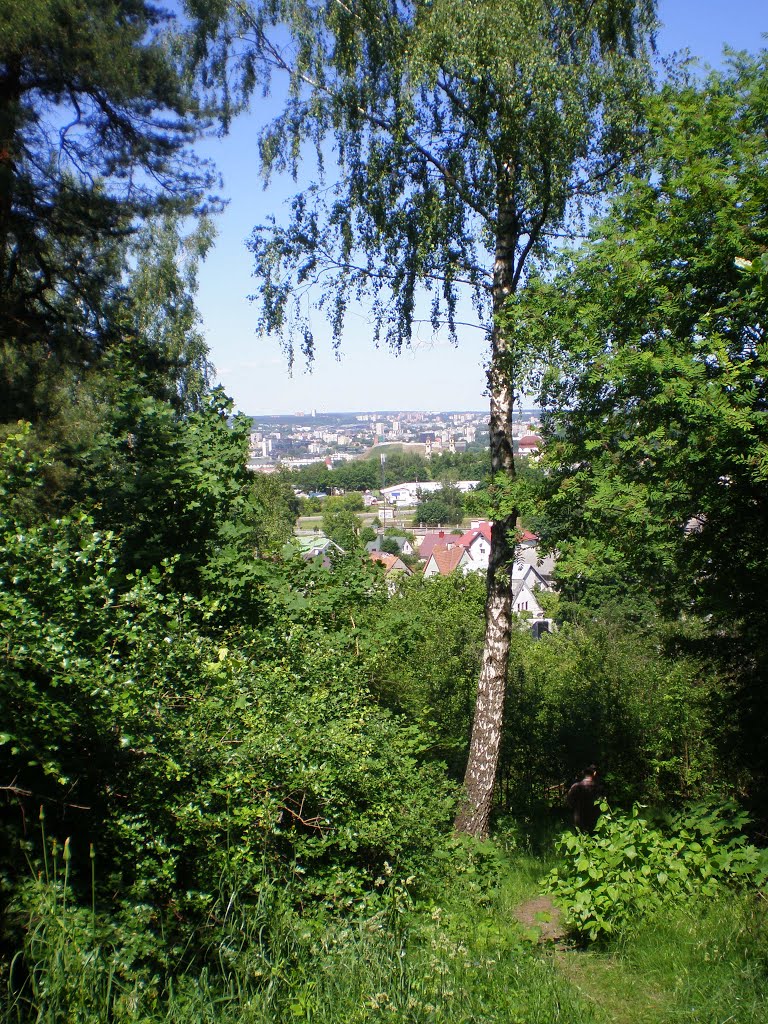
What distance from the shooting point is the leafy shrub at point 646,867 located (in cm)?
424

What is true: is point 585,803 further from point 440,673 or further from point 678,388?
point 678,388

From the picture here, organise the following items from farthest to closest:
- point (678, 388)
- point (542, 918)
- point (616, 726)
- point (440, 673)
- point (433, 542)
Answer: point (433, 542), point (440, 673), point (616, 726), point (678, 388), point (542, 918)

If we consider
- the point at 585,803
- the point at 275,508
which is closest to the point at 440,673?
the point at 585,803

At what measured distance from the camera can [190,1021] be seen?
9.19ft

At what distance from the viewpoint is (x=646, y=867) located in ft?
14.5

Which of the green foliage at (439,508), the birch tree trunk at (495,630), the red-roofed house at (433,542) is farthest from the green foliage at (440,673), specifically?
the green foliage at (439,508)

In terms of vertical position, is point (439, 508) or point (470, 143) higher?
point (470, 143)

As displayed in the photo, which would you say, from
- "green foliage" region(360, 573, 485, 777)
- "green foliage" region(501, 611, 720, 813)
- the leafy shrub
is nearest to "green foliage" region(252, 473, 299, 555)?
"green foliage" region(360, 573, 485, 777)

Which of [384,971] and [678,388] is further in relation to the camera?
[678,388]

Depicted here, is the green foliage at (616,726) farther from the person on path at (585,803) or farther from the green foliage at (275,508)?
the green foliage at (275,508)

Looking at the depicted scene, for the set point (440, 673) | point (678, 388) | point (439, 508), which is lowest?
point (439, 508)

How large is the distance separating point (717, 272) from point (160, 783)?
4766mm

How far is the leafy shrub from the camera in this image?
424 cm

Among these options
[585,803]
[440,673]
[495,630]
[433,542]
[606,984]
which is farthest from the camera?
[433,542]
